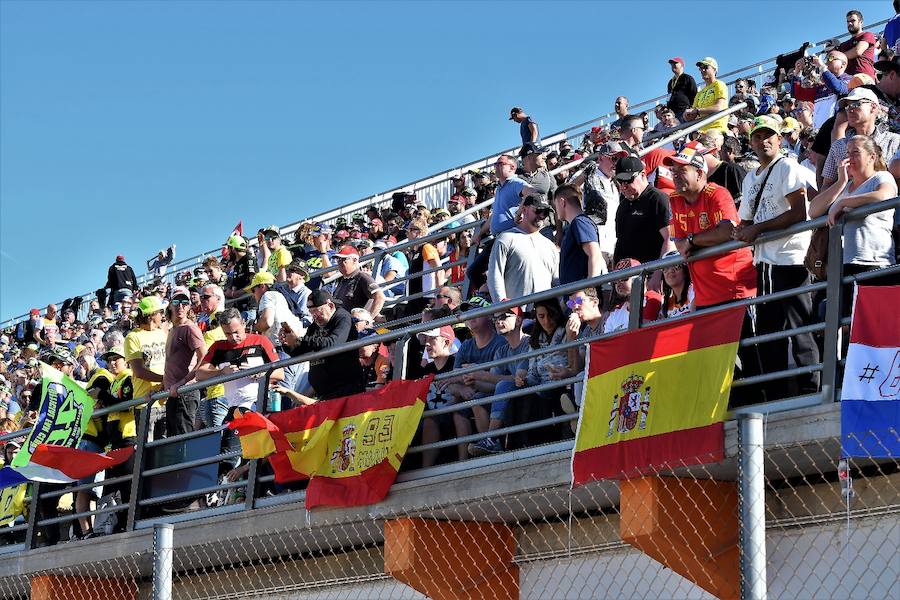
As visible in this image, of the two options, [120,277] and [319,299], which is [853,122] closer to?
[319,299]

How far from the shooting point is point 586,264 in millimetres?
10836

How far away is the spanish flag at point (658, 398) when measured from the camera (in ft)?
24.3

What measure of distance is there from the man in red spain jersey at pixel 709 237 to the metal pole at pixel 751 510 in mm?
2565

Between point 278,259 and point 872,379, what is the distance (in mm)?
12339

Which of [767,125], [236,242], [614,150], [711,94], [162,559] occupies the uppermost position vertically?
[236,242]

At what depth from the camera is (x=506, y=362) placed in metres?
8.85

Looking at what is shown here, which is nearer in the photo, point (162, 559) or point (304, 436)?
point (162, 559)

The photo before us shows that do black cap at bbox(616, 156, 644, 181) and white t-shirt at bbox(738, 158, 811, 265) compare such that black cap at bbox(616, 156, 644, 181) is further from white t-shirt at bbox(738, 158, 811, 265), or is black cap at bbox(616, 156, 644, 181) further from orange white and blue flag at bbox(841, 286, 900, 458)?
orange white and blue flag at bbox(841, 286, 900, 458)

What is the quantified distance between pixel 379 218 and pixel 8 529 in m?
11.1

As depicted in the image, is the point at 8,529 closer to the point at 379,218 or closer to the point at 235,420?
the point at 235,420

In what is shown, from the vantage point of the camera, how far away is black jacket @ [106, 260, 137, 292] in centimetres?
2880

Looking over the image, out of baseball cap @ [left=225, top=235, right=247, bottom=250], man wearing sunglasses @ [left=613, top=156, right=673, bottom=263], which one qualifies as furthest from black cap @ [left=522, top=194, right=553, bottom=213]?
baseball cap @ [left=225, top=235, right=247, bottom=250]

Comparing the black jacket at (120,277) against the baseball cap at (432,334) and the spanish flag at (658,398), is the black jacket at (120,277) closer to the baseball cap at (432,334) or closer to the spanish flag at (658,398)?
the baseball cap at (432,334)

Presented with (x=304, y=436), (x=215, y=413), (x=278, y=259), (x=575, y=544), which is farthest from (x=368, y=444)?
(x=278, y=259)
